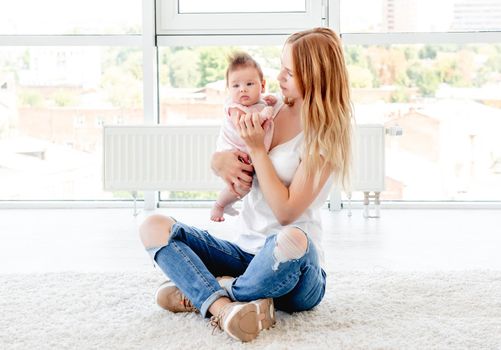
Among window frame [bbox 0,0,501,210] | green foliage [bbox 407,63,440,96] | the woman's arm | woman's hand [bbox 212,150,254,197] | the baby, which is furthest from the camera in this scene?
green foliage [bbox 407,63,440,96]

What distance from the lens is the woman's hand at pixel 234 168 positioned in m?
1.95

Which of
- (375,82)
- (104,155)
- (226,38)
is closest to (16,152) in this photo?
(104,155)

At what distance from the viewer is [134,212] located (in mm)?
4070

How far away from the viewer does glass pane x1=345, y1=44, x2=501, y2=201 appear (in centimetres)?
432

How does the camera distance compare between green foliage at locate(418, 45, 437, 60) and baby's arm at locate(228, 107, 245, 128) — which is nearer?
baby's arm at locate(228, 107, 245, 128)

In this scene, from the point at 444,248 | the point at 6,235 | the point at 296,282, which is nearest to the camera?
the point at 296,282

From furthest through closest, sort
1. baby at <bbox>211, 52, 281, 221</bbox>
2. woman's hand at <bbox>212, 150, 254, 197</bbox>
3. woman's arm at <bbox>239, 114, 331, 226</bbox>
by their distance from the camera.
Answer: baby at <bbox>211, 52, 281, 221</bbox> < woman's hand at <bbox>212, 150, 254, 197</bbox> < woman's arm at <bbox>239, 114, 331, 226</bbox>

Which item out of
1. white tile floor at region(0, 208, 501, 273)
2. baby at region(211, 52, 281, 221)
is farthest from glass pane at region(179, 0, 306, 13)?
baby at region(211, 52, 281, 221)

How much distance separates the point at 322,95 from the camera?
1.90 meters

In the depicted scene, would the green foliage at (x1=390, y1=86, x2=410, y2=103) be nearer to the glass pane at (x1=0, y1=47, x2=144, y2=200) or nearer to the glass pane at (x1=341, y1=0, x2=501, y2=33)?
the glass pane at (x1=341, y1=0, x2=501, y2=33)

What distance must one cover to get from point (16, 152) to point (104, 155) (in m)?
0.69

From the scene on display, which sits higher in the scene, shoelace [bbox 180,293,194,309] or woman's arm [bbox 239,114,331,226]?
woman's arm [bbox 239,114,331,226]

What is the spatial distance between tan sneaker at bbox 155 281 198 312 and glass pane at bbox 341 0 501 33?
2736 millimetres

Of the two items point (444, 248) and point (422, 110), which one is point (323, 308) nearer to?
point (444, 248)
